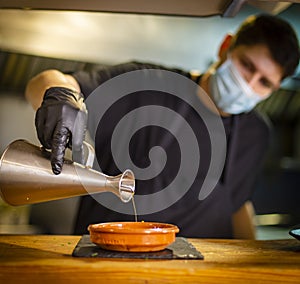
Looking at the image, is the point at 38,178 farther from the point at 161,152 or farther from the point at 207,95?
the point at 207,95

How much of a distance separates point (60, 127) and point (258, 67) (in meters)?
0.95

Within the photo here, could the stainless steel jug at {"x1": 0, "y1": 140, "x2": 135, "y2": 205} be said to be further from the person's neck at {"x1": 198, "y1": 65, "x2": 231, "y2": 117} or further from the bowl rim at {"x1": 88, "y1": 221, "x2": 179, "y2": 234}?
the person's neck at {"x1": 198, "y1": 65, "x2": 231, "y2": 117}

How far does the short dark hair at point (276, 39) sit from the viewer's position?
5.75 ft

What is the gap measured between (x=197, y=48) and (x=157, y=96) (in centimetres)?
135

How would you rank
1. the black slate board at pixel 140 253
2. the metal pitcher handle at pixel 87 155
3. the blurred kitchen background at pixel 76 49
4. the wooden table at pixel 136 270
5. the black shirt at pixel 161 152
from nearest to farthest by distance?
the wooden table at pixel 136 270
the black slate board at pixel 140 253
the metal pitcher handle at pixel 87 155
the black shirt at pixel 161 152
the blurred kitchen background at pixel 76 49

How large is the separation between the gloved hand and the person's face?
847 mm

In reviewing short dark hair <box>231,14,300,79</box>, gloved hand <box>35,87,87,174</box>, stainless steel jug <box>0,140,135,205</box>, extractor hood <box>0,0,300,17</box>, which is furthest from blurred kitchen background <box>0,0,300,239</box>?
stainless steel jug <box>0,140,135,205</box>

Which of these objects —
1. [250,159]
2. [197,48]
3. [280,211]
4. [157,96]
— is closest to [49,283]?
[157,96]

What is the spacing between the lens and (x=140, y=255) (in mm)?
1021

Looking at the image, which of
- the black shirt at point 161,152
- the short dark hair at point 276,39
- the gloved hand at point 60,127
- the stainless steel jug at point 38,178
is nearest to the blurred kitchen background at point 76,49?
the short dark hair at point 276,39

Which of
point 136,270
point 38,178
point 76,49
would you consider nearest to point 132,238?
point 136,270

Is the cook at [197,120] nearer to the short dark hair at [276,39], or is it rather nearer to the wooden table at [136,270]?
the short dark hair at [276,39]

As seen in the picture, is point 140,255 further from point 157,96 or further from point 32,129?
point 32,129

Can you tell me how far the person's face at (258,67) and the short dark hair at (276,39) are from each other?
20 millimetres
